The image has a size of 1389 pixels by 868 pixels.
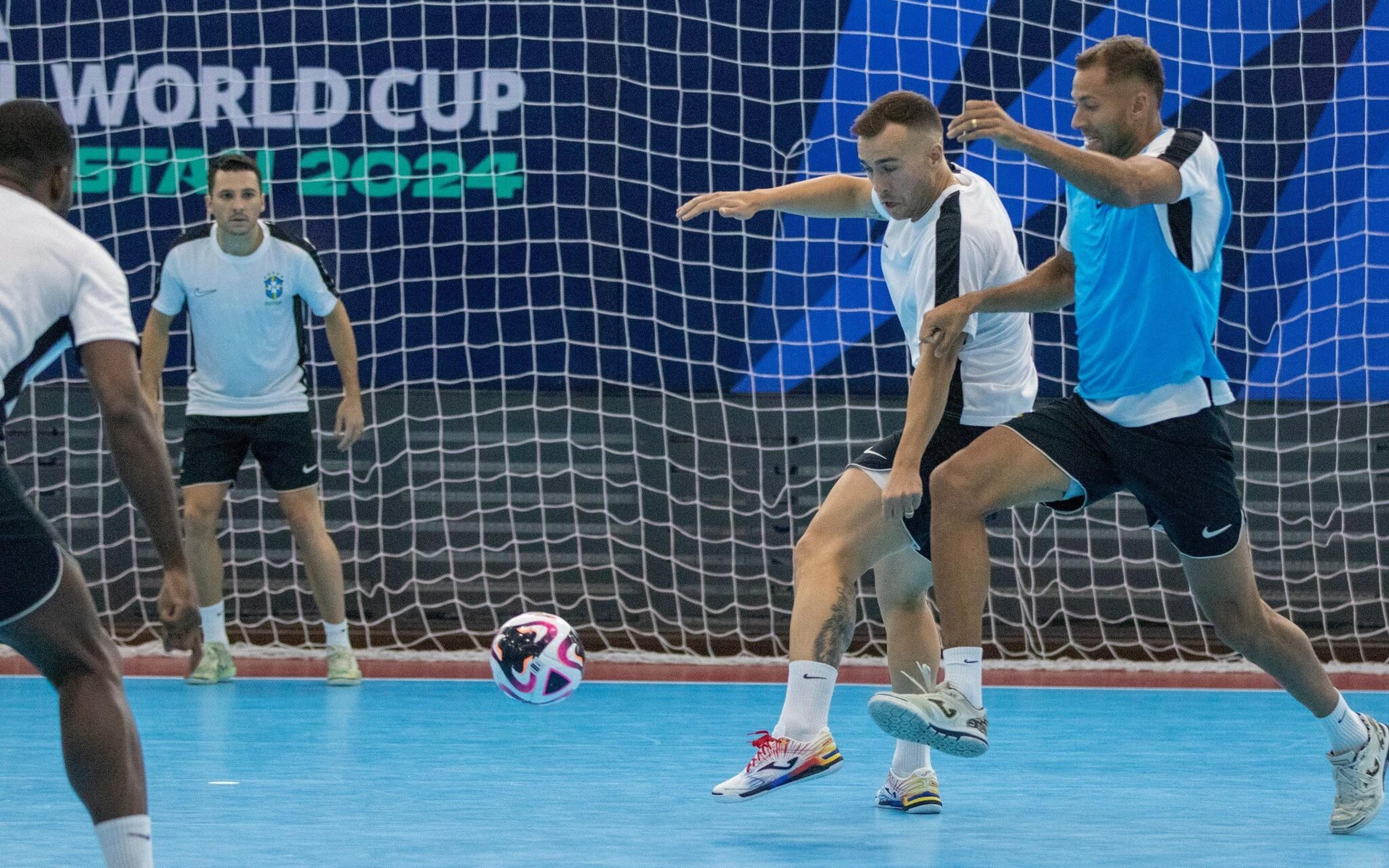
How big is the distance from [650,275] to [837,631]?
4.57m

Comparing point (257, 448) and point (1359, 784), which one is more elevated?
point (257, 448)

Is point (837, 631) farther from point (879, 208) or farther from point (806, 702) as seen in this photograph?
point (879, 208)

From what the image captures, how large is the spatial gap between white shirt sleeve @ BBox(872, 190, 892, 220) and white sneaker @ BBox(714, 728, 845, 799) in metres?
1.41

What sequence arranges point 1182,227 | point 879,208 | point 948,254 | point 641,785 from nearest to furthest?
point 1182,227
point 948,254
point 879,208
point 641,785

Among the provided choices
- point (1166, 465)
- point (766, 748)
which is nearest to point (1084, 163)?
point (1166, 465)

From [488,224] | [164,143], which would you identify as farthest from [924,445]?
[164,143]

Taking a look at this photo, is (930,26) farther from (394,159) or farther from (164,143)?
(164,143)

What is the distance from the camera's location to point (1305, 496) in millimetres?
8844

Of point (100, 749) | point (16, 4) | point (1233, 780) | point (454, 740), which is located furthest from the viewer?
point (16, 4)

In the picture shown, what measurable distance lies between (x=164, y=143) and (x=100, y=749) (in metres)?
6.29

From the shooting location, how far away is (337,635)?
7.50 m

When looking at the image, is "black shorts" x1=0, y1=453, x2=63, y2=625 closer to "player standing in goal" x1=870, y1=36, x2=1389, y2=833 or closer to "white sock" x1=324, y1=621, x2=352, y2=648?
"player standing in goal" x1=870, y1=36, x2=1389, y2=833

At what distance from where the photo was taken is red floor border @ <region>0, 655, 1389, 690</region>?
7.70 meters

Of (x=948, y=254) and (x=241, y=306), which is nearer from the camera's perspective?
(x=948, y=254)
